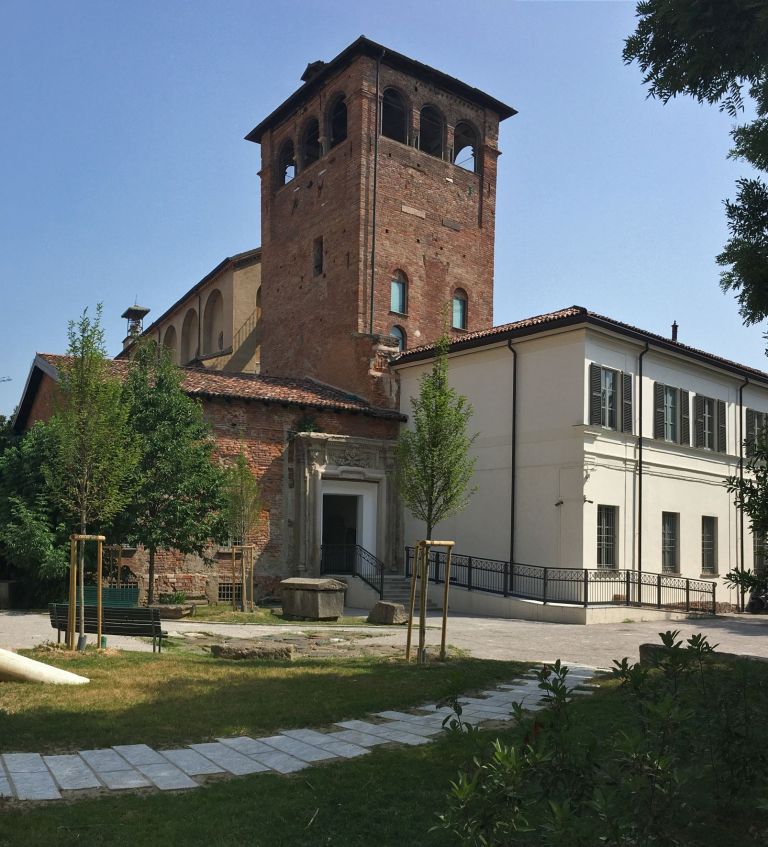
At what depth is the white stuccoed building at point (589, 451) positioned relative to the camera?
67.5 ft

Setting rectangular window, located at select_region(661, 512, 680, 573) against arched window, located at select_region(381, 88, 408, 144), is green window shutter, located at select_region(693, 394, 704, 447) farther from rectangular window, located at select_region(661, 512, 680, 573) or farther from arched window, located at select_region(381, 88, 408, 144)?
arched window, located at select_region(381, 88, 408, 144)

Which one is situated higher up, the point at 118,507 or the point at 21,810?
the point at 118,507

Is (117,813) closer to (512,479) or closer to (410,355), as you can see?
(512,479)

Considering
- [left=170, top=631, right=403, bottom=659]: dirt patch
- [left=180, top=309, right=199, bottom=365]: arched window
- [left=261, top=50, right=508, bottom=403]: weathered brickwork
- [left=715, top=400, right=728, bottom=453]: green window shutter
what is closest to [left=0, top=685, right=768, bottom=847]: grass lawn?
[left=170, top=631, right=403, bottom=659]: dirt patch

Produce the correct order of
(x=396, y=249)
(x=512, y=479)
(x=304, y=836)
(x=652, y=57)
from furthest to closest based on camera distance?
(x=396, y=249) → (x=512, y=479) → (x=652, y=57) → (x=304, y=836)

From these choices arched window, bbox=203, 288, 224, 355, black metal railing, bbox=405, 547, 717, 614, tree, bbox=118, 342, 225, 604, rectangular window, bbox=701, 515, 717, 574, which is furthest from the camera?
arched window, bbox=203, 288, 224, 355

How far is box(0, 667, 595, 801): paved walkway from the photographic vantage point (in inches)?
215

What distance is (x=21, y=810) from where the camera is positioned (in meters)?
4.88

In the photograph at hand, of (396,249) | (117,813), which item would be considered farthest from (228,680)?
(396,249)

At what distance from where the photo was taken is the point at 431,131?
30438 millimetres

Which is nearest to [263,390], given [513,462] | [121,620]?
[513,462]

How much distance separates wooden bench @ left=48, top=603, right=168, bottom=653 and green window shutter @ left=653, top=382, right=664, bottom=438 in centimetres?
A: 1540

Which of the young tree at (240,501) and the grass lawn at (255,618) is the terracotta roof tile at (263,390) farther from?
the grass lawn at (255,618)

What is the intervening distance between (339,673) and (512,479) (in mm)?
12313
